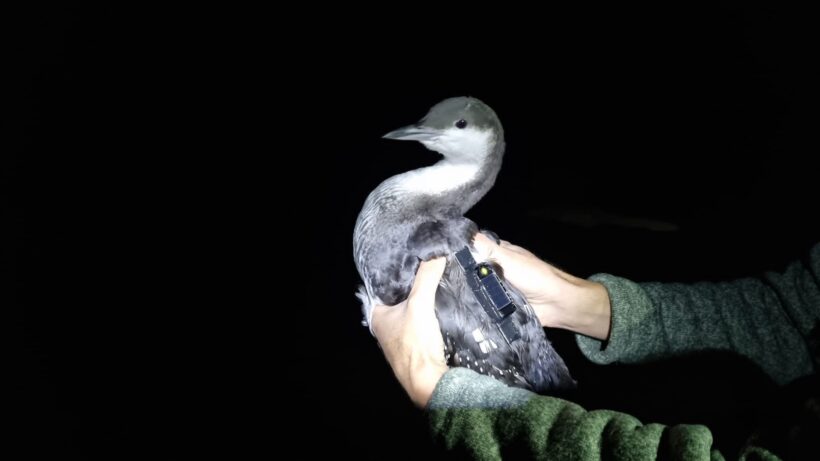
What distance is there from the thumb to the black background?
87cm

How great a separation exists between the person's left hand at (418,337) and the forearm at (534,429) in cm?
13

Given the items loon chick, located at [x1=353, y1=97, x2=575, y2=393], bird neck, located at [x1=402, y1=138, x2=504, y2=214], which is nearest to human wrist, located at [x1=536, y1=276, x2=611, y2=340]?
loon chick, located at [x1=353, y1=97, x2=575, y2=393]

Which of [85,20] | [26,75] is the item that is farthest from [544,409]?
[26,75]

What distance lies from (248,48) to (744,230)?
86.1 inches

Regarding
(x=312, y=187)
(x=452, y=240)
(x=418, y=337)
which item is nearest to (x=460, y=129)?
(x=452, y=240)

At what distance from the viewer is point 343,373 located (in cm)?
182

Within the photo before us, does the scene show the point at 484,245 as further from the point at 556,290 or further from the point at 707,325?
the point at 707,325

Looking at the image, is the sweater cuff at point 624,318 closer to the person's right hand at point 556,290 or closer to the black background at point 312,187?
the person's right hand at point 556,290

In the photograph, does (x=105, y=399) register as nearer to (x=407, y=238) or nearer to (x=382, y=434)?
(x=382, y=434)

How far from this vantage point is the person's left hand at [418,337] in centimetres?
94

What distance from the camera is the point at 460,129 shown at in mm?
1103

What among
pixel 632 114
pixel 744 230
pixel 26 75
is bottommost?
pixel 744 230

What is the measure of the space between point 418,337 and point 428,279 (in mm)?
152

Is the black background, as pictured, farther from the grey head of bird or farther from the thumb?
the thumb
